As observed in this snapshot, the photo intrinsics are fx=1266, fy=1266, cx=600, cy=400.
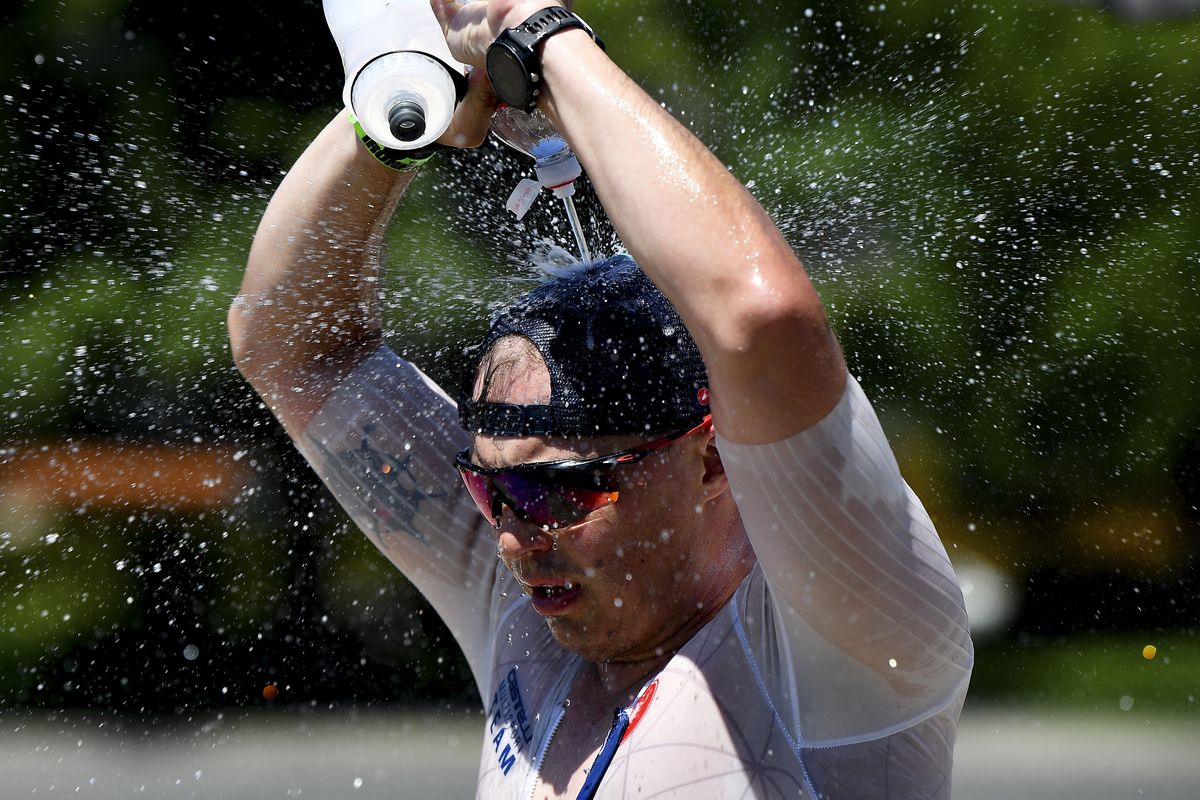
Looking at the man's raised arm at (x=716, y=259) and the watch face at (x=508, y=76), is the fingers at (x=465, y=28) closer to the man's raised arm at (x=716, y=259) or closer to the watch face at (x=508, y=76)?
the watch face at (x=508, y=76)

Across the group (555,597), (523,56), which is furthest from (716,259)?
(555,597)

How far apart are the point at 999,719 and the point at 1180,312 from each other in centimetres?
243

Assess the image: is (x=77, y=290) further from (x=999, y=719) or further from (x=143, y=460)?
(x=999, y=719)

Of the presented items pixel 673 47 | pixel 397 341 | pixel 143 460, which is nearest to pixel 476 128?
pixel 397 341

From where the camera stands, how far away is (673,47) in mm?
5969

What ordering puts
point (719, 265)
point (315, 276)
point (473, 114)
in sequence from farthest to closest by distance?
point (315, 276) → point (473, 114) → point (719, 265)

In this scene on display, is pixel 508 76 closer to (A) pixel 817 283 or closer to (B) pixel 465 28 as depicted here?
(B) pixel 465 28

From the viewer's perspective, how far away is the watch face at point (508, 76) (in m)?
1.65

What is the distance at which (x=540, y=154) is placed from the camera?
80.0 inches

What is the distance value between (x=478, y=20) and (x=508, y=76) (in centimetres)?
16

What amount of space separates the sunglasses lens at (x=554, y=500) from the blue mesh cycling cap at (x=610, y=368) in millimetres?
83

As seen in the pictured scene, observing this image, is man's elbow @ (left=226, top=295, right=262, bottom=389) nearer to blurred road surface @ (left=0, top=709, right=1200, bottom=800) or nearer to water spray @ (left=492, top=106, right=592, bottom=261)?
water spray @ (left=492, top=106, right=592, bottom=261)

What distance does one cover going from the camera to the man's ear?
200 cm

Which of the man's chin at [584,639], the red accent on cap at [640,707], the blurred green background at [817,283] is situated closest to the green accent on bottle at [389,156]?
the man's chin at [584,639]
